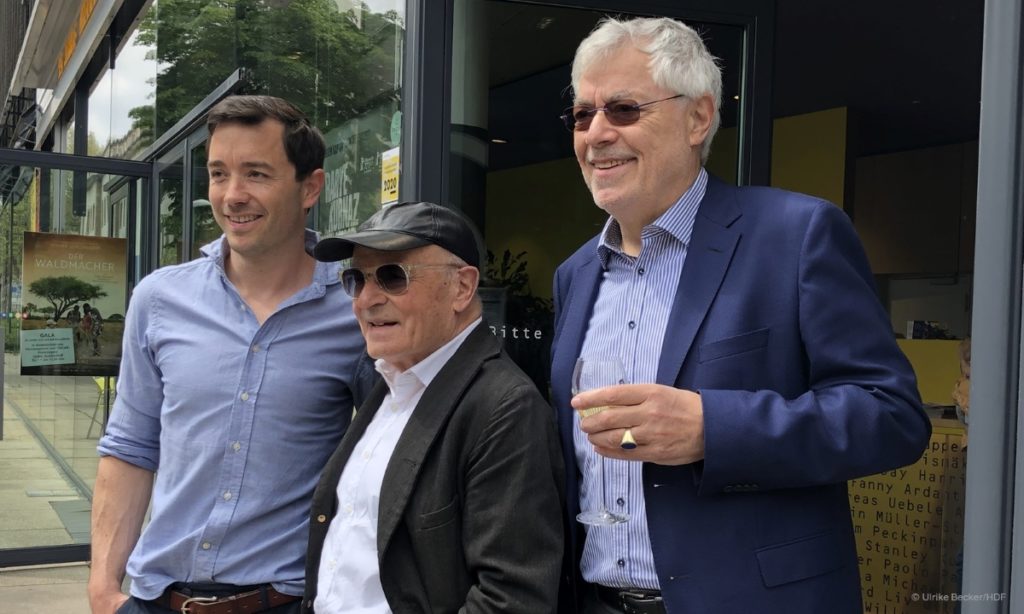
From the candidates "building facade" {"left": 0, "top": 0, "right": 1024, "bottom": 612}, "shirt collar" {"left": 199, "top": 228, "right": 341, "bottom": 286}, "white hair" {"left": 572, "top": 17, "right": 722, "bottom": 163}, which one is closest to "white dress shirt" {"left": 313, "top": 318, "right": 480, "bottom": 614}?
"shirt collar" {"left": 199, "top": 228, "right": 341, "bottom": 286}

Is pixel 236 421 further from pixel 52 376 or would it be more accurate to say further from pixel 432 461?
pixel 52 376

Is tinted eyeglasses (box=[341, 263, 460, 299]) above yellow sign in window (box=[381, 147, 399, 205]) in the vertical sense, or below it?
below

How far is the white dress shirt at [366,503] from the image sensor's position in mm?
1893

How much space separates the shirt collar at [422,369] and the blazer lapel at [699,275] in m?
0.44

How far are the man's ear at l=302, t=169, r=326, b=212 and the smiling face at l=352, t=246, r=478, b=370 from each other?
421mm

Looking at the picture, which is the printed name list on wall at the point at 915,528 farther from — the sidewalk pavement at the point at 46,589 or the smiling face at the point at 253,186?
the sidewalk pavement at the point at 46,589

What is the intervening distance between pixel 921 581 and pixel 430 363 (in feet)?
12.3

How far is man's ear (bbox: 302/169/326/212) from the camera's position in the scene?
2.38 metres

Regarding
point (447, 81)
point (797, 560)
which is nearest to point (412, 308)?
point (797, 560)

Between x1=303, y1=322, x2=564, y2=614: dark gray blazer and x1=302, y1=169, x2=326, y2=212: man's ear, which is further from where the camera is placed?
x1=302, y1=169, x2=326, y2=212: man's ear

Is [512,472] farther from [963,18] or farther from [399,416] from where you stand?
[963,18]

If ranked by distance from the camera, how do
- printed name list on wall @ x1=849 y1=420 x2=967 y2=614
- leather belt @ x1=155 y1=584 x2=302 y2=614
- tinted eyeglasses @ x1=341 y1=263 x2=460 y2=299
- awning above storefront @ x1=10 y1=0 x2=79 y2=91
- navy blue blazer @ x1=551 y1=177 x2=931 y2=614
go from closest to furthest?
1. navy blue blazer @ x1=551 y1=177 x2=931 y2=614
2. tinted eyeglasses @ x1=341 y1=263 x2=460 y2=299
3. leather belt @ x1=155 y1=584 x2=302 y2=614
4. printed name list on wall @ x1=849 y1=420 x2=967 y2=614
5. awning above storefront @ x1=10 y1=0 x2=79 y2=91

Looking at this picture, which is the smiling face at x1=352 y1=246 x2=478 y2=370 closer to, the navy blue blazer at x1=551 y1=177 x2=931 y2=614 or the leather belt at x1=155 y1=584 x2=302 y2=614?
the navy blue blazer at x1=551 y1=177 x2=931 y2=614

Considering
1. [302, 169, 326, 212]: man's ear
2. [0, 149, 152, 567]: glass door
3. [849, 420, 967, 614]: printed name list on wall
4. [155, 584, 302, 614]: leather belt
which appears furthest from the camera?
[0, 149, 152, 567]: glass door
